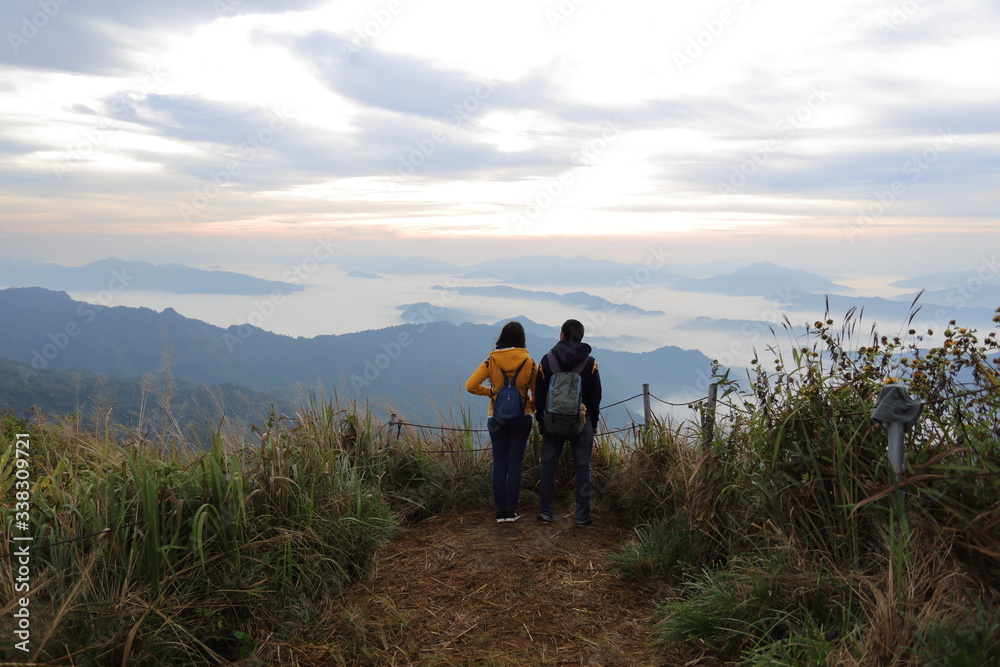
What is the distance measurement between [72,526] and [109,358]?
561 feet

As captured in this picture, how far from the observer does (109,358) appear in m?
149

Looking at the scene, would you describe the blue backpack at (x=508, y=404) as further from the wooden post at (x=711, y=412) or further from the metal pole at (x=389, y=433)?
the wooden post at (x=711, y=412)

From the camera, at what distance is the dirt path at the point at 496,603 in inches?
145

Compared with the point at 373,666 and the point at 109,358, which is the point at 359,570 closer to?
the point at 373,666

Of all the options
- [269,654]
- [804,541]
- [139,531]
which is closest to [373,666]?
[269,654]

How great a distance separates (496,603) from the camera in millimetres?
4309

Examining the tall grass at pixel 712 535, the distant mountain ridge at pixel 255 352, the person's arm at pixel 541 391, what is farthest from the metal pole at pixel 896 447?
the distant mountain ridge at pixel 255 352

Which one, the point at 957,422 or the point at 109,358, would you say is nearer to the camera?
the point at 957,422

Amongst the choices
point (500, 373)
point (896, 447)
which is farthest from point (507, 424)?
point (896, 447)

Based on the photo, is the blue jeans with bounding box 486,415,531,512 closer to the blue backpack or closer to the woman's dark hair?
the blue backpack

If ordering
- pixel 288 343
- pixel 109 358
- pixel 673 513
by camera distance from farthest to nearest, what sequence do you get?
pixel 288 343, pixel 109 358, pixel 673 513

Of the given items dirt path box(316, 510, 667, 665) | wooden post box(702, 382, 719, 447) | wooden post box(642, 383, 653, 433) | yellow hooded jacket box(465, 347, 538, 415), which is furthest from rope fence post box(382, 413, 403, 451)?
wooden post box(702, 382, 719, 447)

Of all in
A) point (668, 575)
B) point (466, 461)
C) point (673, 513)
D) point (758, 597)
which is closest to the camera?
point (758, 597)

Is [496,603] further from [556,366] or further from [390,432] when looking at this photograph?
[390,432]
